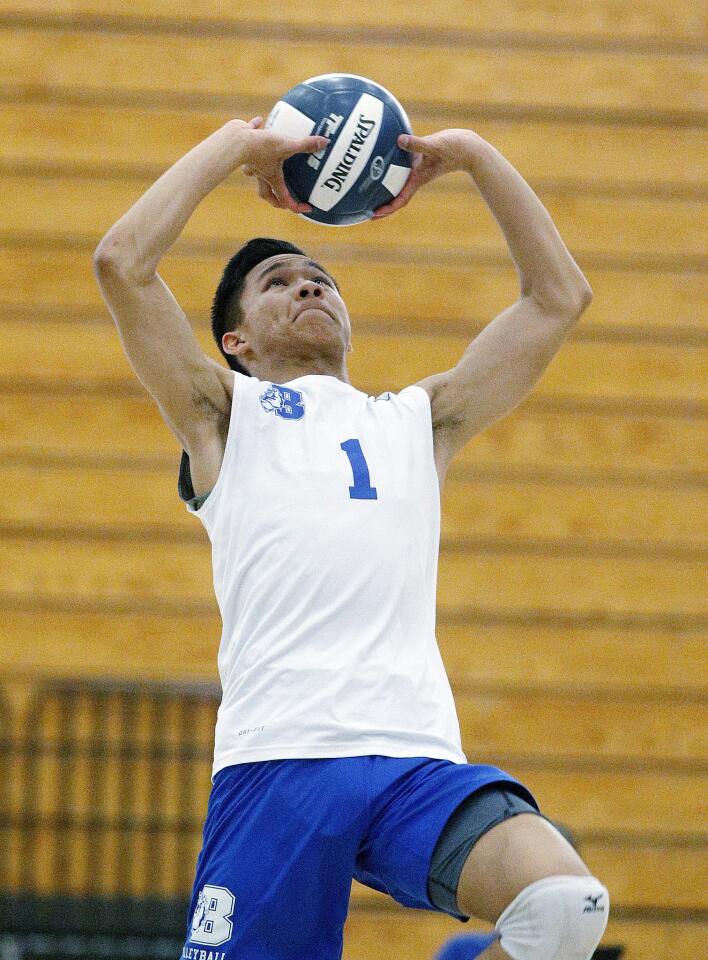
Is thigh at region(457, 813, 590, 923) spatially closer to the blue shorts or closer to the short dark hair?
the blue shorts

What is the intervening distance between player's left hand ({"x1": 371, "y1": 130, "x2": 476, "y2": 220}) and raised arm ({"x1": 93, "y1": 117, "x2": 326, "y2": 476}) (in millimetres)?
482

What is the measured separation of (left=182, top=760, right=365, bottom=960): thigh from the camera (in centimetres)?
265

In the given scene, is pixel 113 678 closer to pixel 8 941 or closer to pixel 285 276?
pixel 8 941

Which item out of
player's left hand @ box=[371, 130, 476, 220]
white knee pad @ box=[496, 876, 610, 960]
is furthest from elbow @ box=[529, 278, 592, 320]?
white knee pad @ box=[496, 876, 610, 960]

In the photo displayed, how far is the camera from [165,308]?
3.13 meters

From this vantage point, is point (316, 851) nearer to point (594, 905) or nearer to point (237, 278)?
point (594, 905)

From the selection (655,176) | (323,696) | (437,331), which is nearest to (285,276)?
(323,696)

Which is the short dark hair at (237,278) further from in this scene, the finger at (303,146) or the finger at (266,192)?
the finger at (303,146)

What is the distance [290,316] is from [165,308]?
42 cm

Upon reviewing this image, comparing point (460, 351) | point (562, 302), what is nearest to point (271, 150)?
point (562, 302)

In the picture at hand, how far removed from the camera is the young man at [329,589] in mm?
2537

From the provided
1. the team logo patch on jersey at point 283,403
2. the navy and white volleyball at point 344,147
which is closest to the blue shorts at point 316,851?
the team logo patch on jersey at point 283,403

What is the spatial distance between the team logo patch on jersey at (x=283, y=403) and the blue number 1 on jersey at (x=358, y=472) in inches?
6.3

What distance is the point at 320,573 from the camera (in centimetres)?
290
